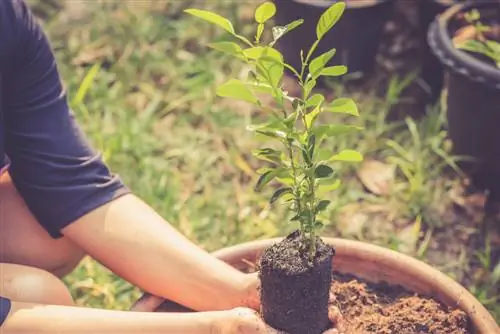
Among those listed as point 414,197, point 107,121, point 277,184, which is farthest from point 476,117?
point 107,121

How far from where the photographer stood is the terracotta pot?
1302 millimetres

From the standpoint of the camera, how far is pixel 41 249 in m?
1.61

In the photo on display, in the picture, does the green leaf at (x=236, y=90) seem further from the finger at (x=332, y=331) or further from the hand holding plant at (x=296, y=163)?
the finger at (x=332, y=331)

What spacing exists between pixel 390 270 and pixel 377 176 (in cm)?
92

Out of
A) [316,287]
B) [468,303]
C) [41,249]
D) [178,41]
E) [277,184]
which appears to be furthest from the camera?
[178,41]

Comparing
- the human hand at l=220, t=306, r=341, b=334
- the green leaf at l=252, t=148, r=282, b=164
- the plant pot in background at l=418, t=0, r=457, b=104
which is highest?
the green leaf at l=252, t=148, r=282, b=164

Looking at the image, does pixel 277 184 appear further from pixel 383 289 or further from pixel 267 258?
pixel 267 258

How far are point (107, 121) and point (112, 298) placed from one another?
68 centimetres

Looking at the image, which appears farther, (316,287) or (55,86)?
(55,86)

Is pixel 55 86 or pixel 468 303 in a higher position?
pixel 55 86

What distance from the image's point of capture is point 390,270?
1373 mm

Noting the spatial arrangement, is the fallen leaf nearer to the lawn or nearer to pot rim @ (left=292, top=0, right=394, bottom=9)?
the lawn

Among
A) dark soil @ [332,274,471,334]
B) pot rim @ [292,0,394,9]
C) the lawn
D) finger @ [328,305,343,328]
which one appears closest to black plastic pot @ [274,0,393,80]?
pot rim @ [292,0,394,9]

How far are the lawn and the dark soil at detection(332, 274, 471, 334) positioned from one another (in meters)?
0.56
